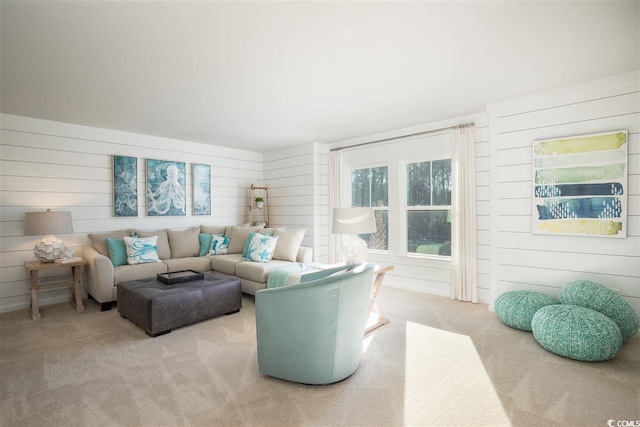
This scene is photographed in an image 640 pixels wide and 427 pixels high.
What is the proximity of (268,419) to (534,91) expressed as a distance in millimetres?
3886

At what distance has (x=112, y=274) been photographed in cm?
395

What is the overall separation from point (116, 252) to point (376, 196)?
385 cm

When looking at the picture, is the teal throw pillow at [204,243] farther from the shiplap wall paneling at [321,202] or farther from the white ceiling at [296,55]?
the white ceiling at [296,55]

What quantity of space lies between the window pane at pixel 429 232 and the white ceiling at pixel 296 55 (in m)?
1.47

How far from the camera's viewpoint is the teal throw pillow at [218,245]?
17.0 ft

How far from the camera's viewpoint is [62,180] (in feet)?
14.3

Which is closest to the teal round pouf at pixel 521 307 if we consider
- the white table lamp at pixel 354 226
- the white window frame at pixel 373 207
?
the white table lamp at pixel 354 226

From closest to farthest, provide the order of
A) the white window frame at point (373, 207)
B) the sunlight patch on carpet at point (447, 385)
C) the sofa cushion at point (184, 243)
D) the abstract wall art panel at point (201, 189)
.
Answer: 1. the sunlight patch on carpet at point (447, 385)
2. the sofa cushion at point (184, 243)
3. the white window frame at point (373, 207)
4. the abstract wall art panel at point (201, 189)

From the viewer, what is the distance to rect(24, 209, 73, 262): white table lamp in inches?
149

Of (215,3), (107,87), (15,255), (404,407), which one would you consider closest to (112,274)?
(15,255)

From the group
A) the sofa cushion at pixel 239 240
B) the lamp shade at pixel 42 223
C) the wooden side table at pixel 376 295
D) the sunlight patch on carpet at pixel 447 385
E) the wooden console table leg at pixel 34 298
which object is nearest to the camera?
the sunlight patch on carpet at pixel 447 385

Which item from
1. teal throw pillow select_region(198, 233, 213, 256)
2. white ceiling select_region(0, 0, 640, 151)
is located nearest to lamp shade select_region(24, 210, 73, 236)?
white ceiling select_region(0, 0, 640, 151)

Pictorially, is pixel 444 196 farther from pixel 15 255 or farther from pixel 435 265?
pixel 15 255

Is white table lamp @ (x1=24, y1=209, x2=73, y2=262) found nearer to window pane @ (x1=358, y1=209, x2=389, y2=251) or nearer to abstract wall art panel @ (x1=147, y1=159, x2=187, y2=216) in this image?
abstract wall art panel @ (x1=147, y1=159, x2=187, y2=216)
